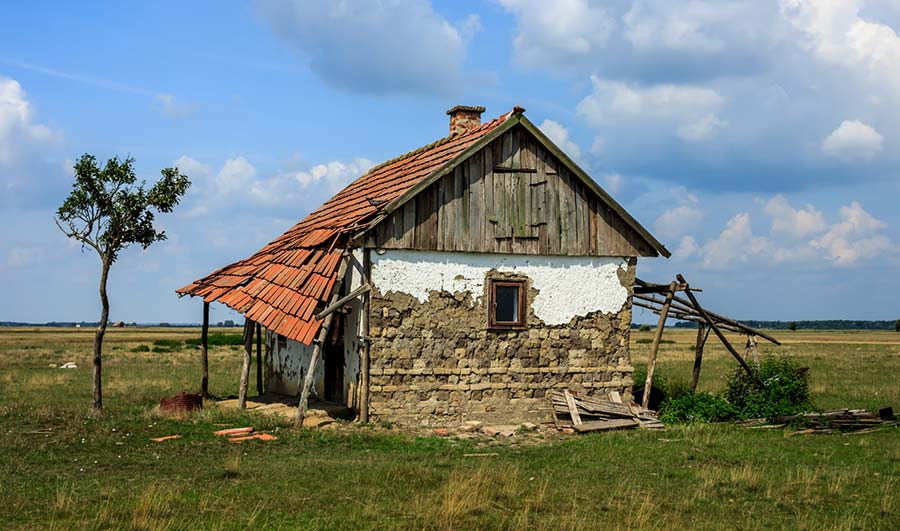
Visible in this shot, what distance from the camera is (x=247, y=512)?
10320mm

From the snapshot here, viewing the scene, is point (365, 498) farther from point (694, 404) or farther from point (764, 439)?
point (694, 404)

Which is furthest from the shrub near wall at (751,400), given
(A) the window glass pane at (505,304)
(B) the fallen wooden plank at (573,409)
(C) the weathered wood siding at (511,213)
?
(A) the window glass pane at (505,304)

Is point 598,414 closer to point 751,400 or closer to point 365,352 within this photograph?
point 751,400

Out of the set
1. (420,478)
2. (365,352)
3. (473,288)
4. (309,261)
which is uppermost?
(309,261)

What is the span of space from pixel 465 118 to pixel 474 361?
6835mm

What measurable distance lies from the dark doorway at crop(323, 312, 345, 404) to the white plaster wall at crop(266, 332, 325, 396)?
34 cm

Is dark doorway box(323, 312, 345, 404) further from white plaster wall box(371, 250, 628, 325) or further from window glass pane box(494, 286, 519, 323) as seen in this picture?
window glass pane box(494, 286, 519, 323)

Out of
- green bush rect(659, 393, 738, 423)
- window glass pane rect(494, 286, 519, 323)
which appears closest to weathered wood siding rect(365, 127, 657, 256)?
window glass pane rect(494, 286, 519, 323)

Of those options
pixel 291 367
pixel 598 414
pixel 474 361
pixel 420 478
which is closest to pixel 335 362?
pixel 291 367

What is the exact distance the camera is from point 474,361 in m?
18.3

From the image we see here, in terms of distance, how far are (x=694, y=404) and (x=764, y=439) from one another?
2942 millimetres

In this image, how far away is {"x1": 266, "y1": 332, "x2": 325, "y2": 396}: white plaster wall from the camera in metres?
21.6

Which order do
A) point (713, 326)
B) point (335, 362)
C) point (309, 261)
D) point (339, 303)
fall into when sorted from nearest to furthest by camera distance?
point (339, 303), point (309, 261), point (335, 362), point (713, 326)

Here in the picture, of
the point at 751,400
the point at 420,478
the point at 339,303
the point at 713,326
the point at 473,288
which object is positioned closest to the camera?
the point at 420,478
